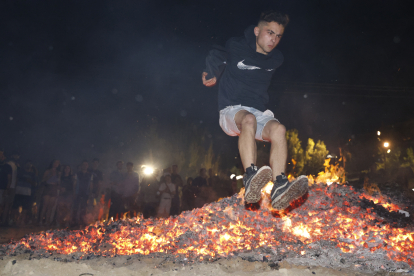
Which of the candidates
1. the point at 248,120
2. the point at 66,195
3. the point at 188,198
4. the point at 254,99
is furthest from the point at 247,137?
the point at 66,195

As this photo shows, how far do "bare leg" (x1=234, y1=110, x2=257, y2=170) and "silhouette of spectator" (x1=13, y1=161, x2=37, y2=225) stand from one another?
7.29 meters

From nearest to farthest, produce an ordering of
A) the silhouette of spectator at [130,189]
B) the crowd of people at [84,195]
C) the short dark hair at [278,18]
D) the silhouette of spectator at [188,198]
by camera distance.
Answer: the short dark hair at [278,18]
the crowd of people at [84,195]
the silhouette of spectator at [130,189]
the silhouette of spectator at [188,198]

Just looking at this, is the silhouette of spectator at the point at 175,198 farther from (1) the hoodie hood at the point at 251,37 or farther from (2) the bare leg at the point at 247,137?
(1) the hoodie hood at the point at 251,37

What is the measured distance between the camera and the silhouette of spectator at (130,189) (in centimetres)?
781

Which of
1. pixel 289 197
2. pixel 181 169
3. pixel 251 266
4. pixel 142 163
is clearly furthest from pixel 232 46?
pixel 181 169

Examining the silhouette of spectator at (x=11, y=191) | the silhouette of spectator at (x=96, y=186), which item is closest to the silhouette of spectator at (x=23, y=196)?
the silhouette of spectator at (x=11, y=191)

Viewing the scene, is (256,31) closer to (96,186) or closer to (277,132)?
(277,132)

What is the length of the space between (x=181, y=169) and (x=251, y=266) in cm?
2639

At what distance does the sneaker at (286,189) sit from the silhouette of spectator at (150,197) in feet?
18.0

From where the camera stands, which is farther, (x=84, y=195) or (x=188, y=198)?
(x=188, y=198)

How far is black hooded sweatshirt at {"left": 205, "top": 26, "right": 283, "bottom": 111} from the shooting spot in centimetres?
365

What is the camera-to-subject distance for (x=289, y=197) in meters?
3.13

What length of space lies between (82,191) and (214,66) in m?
6.33

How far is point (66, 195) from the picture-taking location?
321 inches
